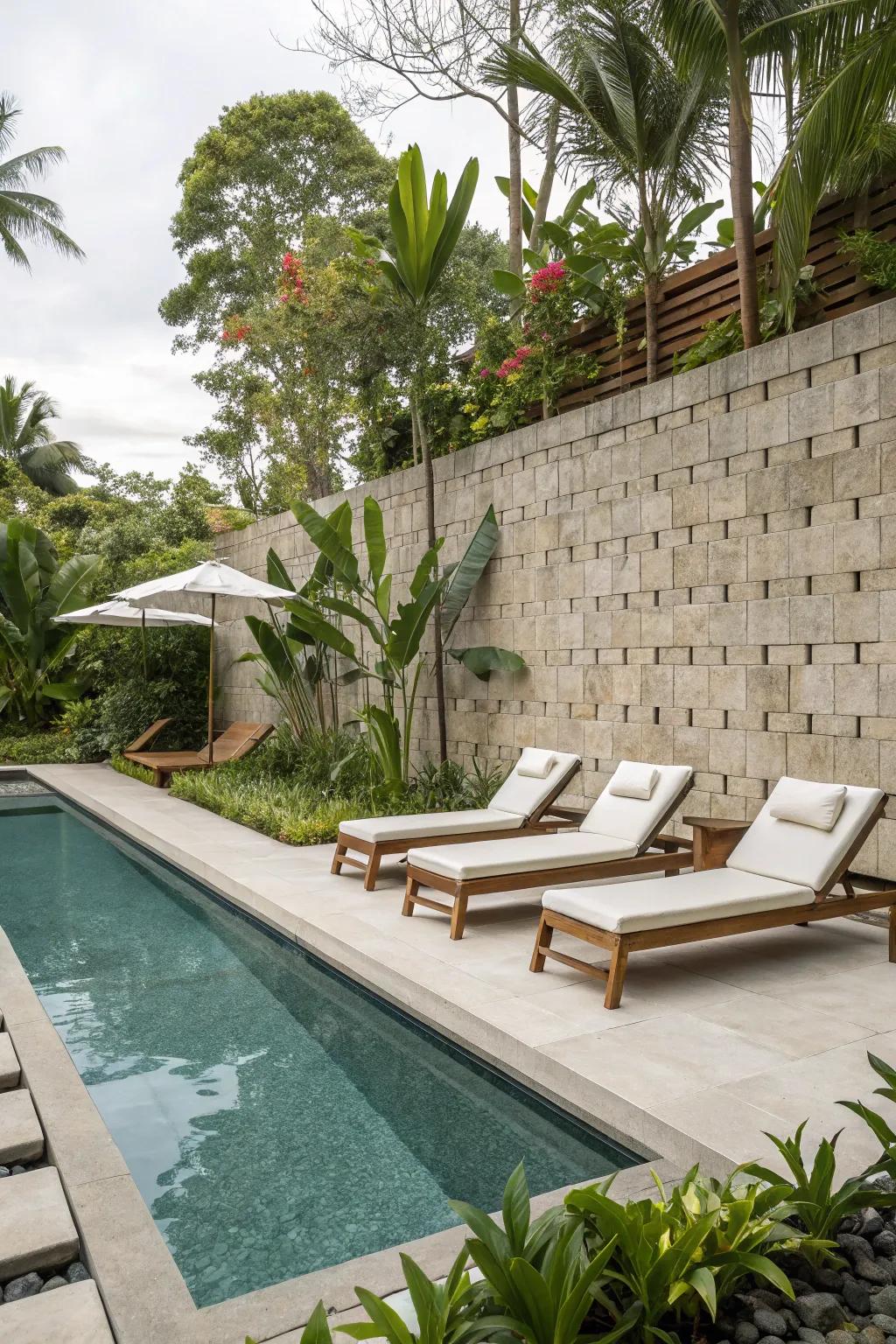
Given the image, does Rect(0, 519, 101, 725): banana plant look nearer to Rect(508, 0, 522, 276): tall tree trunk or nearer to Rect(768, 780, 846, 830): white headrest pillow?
Rect(508, 0, 522, 276): tall tree trunk

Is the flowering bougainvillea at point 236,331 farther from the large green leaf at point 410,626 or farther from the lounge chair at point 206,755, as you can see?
the large green leaf at point 410,626

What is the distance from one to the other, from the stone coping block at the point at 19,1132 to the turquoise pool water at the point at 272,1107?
323 mm

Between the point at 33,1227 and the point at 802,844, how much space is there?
360 cm

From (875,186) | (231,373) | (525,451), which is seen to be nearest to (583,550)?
(525,451)

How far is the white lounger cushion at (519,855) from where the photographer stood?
4961mm

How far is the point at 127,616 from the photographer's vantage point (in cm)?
1208

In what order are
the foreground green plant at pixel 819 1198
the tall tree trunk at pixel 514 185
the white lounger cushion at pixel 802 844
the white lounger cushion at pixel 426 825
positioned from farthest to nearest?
the tall tree trunk at pixel 514 185 → the white lounger cushion at pixel 426 825 → the white lounger cushion at pixel 802 844 → the foreground green plant at pixel 819 1198

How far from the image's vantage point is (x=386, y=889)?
6.01 m

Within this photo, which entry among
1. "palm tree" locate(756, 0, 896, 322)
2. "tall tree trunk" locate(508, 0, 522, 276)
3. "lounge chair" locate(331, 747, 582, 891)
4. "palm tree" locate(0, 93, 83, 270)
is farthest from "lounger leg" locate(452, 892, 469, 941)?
"palm tree" locate(0, 93, 83, 270)

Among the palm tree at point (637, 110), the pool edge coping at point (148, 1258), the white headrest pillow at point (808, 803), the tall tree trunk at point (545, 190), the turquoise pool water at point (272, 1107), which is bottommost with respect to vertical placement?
the turquoise pool water at point (272, 1107)

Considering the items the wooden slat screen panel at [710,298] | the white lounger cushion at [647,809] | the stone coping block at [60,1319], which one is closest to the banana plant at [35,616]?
the wooden slat screen panel at [710,298]

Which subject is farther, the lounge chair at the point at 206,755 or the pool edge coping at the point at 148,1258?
the lounge chair at the point at 206,755

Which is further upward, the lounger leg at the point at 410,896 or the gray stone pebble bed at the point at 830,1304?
the lounger leg at the point at 410,896

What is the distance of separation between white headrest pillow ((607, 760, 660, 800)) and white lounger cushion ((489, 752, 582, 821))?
0.51m
